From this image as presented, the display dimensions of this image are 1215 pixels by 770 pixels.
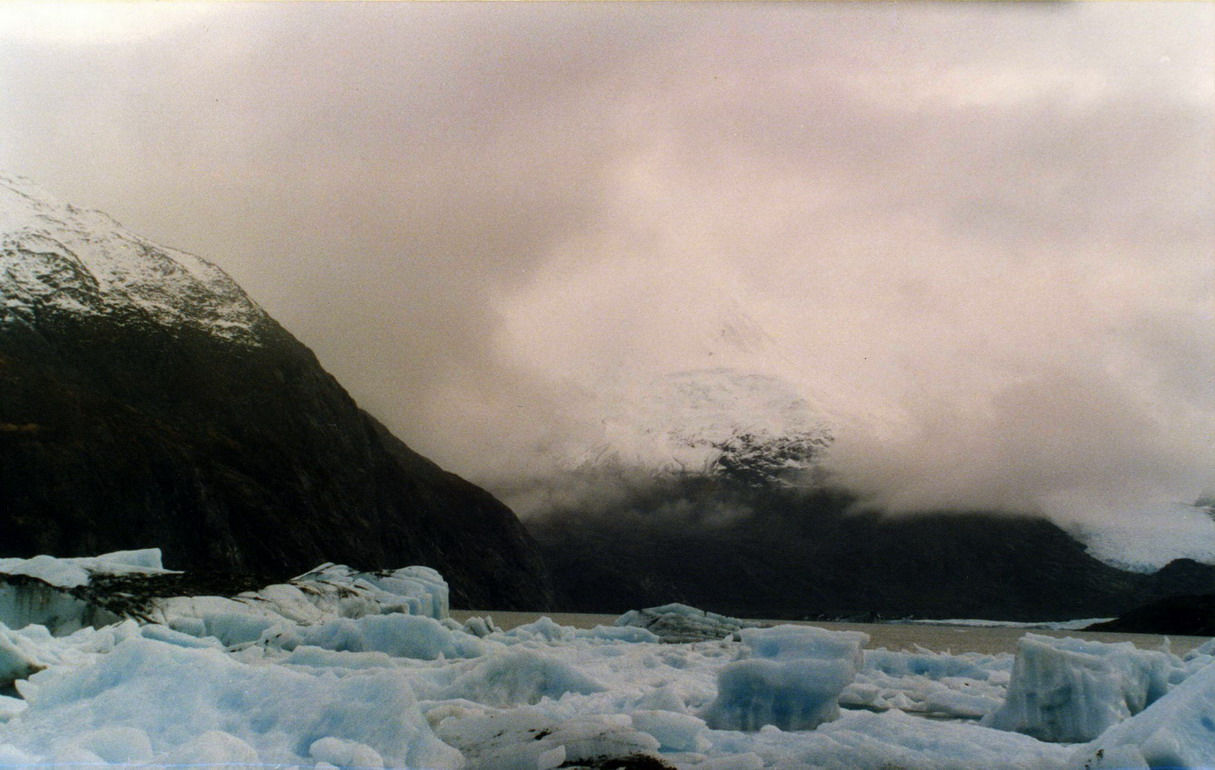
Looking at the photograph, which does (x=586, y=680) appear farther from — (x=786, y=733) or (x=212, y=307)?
(x=212, y=307)

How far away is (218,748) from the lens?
9406mm

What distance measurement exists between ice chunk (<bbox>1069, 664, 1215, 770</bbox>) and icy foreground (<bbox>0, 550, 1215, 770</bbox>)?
23 millimetres

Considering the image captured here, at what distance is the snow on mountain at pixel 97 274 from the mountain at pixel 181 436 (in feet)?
0.63

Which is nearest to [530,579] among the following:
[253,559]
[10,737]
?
[253,559]

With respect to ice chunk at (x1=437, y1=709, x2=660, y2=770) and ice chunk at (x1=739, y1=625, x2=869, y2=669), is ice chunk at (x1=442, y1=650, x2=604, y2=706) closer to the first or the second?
ice chunk at (x1=437, y1=709, x2=660, y2=770)

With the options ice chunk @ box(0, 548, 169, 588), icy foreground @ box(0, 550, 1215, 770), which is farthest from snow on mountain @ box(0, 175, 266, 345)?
icy foreground @ box(0, 550, 1215, 770)

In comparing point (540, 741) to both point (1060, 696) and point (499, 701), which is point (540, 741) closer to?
point (499, 701)

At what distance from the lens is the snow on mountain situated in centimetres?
7631

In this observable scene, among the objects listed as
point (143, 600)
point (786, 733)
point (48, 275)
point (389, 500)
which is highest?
point (48, 275)

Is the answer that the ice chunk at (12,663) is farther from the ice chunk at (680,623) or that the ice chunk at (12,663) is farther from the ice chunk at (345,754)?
the ice chunk at (680,623)

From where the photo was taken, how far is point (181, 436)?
7231 centimetres

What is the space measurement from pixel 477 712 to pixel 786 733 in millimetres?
4047

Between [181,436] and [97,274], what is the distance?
75.6 feet

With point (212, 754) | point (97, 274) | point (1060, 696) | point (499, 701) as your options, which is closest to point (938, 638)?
point (1060, 696)
